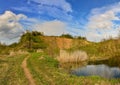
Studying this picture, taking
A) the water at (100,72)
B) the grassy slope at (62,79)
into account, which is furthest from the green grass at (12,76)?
the water at (100,72)

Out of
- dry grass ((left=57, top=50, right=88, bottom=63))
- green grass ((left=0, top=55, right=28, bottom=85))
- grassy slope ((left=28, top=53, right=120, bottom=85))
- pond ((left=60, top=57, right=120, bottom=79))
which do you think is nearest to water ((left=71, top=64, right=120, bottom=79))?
pond ((left=60, top=57, right=120, bottom=79))

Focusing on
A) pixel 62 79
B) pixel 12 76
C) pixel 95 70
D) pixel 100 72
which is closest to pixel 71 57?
pixel 95 70

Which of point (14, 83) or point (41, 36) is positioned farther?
point (41, 36)

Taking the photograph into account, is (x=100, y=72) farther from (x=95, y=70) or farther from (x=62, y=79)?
(x=62, y=79)

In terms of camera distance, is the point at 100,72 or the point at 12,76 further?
the point at 100,72

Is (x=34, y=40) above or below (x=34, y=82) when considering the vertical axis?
above

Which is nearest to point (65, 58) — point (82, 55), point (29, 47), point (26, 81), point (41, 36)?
point (82, 55)

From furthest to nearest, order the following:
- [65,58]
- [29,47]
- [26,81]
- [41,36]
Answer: [41,36] < [29,47] < [65,58] < [26,81]

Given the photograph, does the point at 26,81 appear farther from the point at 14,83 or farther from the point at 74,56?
the point at 74,56

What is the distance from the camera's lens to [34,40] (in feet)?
301

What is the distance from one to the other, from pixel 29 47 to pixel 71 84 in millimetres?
71294

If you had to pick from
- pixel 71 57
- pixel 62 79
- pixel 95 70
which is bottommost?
pixel 95 70

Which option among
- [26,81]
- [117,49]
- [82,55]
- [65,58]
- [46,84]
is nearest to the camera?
[46,84]

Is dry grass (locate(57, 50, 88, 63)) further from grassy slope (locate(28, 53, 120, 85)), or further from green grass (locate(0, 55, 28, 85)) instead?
grassy slope (locate(28, 53, 120, 85))
